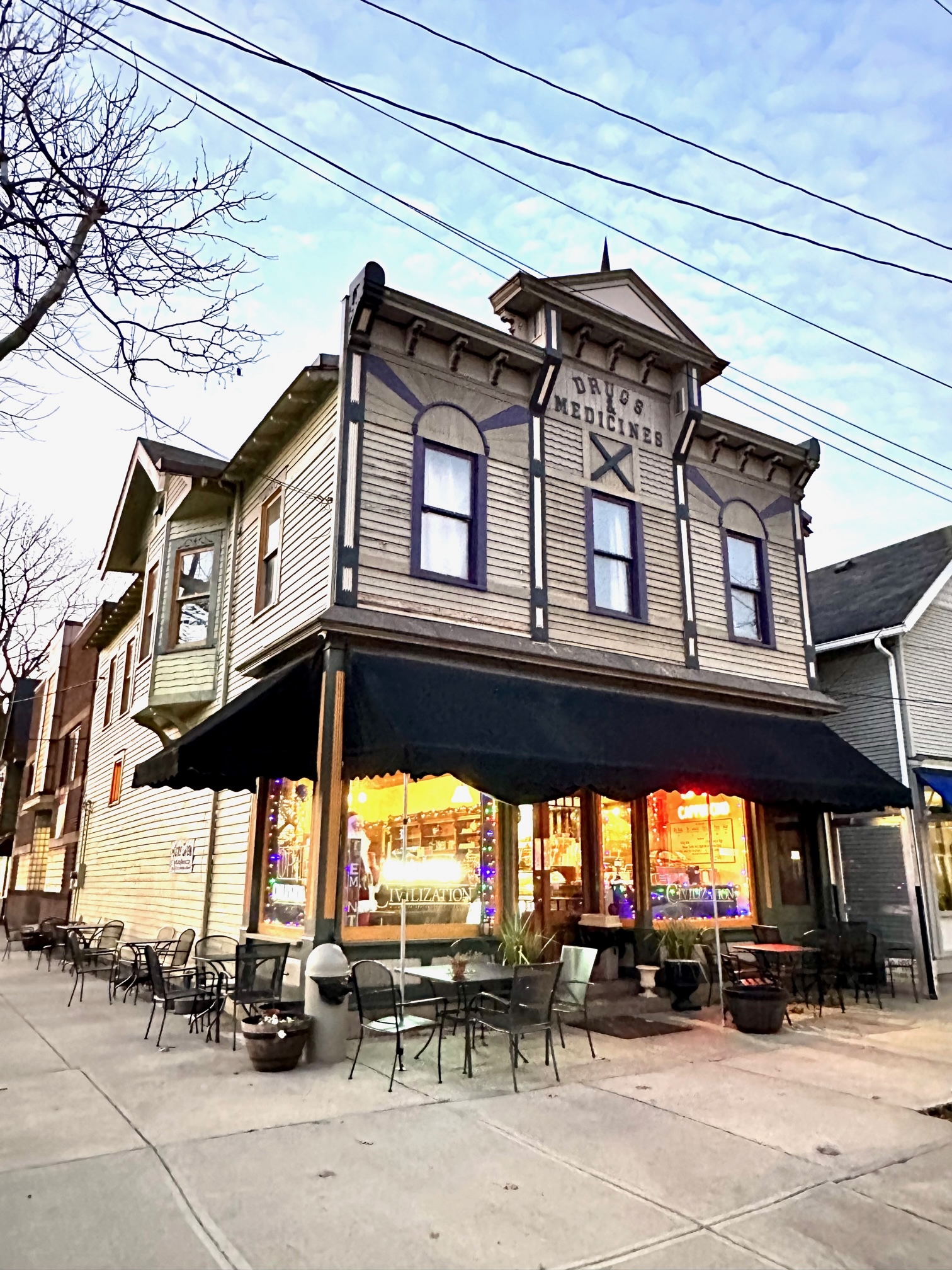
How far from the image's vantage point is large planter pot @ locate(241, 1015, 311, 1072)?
7641 mm

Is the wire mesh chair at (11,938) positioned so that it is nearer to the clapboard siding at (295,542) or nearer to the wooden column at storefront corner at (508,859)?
the clapboard siding at (295,542)

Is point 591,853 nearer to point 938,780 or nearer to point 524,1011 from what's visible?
point 524,1011

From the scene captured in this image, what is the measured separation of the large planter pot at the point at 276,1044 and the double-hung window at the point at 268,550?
591cm

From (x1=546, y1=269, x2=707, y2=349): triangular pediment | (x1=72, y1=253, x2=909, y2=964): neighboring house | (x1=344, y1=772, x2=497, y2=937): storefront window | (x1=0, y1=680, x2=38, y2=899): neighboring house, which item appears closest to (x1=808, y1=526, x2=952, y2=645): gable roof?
(x1=72, y1=253, x2=909, y2=964): neighboring house

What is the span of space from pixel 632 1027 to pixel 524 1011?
103 inches

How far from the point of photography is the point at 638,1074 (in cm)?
767

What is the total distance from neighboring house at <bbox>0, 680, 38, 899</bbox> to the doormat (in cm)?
2674

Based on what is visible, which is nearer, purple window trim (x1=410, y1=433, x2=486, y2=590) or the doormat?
the doormat

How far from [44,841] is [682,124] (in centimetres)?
2865

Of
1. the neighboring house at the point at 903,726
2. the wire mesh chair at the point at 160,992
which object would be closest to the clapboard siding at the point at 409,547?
the wire mesh chair at the point at 160,992

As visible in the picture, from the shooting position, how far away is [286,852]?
11.1m

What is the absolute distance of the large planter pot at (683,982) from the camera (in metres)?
11.2

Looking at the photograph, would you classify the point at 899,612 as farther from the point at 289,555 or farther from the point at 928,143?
the point at 289,555

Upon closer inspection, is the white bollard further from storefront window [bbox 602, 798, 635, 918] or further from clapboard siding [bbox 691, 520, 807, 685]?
clapboard siding [bbox 691, 520, 807, 685]
